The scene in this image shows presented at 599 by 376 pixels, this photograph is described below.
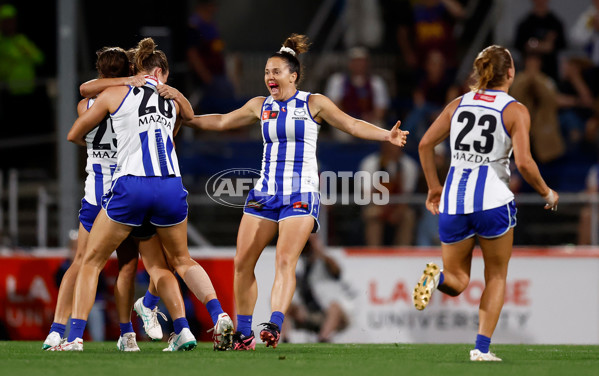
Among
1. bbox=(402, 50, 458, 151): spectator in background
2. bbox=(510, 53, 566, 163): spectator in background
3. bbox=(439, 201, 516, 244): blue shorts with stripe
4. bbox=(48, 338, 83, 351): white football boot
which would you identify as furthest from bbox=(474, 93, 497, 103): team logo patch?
bbox=(510, 53, 566, 163): spectator in background

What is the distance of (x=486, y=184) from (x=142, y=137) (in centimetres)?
236

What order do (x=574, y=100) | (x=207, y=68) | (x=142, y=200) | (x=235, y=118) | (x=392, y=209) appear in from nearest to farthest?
(x=142, y=200), (x=235, y=118), (x=392, y=209), (x=574, y=100), (x=207, y=68)

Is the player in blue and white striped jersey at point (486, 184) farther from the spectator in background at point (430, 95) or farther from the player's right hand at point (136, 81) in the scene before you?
the spectator in background at point (430, 95)

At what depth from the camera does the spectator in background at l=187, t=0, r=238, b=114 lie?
1582 cm

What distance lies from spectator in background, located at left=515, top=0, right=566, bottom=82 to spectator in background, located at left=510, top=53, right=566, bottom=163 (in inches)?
27.9

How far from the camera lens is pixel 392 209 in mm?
13070

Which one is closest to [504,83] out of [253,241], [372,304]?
[253,241]

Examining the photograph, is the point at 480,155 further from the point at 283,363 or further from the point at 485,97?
the point at 283,363

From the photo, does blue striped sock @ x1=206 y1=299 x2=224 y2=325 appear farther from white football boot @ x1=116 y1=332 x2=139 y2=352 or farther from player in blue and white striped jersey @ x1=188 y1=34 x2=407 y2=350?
white football boot @ x1=116 y1=332 x2=139 y2=352

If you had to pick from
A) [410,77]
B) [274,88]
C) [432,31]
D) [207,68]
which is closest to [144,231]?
[274,88]

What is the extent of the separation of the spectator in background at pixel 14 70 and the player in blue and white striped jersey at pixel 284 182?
8886 mm

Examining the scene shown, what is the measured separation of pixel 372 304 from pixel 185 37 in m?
6.33

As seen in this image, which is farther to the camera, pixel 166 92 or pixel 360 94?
pixel 360 94

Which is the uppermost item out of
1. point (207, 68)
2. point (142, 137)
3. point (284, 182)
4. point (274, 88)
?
point (207, 68)
